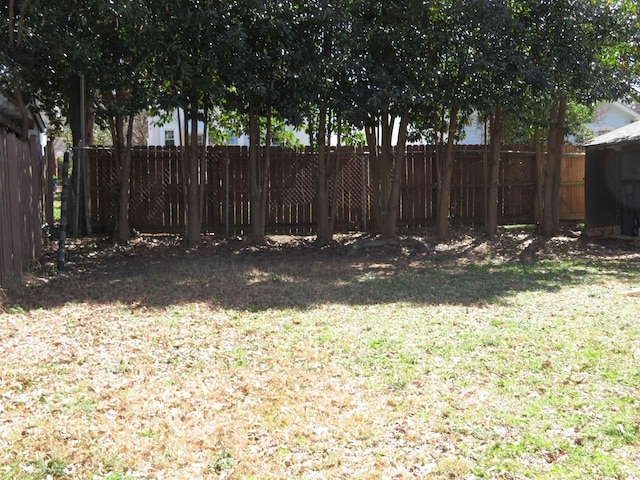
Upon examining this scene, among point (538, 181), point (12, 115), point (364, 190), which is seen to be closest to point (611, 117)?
point (538, 181)

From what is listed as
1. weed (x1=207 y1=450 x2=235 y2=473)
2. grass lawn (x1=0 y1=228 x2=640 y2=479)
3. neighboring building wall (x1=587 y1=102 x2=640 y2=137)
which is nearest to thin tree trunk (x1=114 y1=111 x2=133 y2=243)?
grass lawn (x1=0 y1=228 x2=640 y2=479)

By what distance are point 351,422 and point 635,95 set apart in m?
13.7

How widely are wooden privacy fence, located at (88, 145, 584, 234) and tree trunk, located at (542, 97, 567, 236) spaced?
2.03 m

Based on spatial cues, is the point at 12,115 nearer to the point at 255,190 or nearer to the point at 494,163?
the point at 255,190

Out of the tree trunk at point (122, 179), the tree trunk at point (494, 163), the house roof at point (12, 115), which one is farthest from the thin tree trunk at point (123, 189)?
the tree trunk at point (494, 163)

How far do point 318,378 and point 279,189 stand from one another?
1115 cm

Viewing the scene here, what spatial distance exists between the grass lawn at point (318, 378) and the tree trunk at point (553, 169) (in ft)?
19.6

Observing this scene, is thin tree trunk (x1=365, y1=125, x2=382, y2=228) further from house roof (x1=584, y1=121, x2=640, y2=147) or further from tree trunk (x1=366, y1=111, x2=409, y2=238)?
house roof (x1=584, y1=121, x2=640, y2=147)

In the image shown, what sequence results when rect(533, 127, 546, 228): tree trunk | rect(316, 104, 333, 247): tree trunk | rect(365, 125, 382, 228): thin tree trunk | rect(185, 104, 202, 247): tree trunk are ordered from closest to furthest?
rect(185, 104, 202, 247): tree trunk, rect(316, 104, 333, 247): tree trunk, rect(365, 125, 382, 228): thin tree trunk, rect(533, 127, 546, 228): tree trunk

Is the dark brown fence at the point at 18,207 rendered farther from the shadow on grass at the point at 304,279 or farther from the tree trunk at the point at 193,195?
the tree trunk at the point at 193,195

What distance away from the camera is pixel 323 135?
531 inches

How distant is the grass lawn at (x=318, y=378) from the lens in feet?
12.5

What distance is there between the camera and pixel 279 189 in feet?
52.7

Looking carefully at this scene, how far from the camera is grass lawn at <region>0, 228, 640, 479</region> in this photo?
382 centimetres
